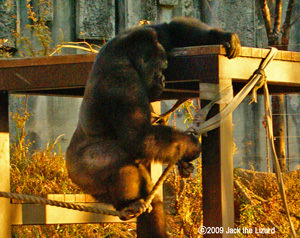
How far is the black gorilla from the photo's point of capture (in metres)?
2.90

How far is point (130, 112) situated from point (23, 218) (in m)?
1.83

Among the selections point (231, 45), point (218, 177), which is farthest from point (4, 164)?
point (231, 45)

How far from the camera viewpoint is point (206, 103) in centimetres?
296

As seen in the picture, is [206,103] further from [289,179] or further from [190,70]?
[289,179]

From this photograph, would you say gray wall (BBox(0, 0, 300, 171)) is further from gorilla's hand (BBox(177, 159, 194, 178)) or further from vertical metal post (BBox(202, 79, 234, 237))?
gorilla's hand (BBox(177, 159, 194, 178))

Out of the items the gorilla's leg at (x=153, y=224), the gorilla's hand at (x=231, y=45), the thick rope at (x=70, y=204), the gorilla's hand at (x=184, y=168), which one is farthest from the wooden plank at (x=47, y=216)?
the gorilla's hand at (x=231, y=45)

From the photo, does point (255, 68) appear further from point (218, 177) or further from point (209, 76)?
point (218, 177)

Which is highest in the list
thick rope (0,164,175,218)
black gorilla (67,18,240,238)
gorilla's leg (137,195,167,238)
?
black gorilla (67,18,240,238)

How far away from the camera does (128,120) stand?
291 cm

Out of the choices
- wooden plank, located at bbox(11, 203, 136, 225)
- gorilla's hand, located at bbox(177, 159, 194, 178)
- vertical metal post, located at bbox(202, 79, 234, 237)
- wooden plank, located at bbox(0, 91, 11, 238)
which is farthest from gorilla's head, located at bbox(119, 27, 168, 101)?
wooden plank, located at bbox(11, 203, 136, 225)

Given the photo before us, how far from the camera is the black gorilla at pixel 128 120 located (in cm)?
290

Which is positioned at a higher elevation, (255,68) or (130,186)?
(255,68)

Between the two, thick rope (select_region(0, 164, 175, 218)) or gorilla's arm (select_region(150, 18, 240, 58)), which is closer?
thick rope (select_region(0, 164, 175, 218))

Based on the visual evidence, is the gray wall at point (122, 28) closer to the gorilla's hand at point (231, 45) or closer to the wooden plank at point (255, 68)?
the wooden plank at point (255, 68)
